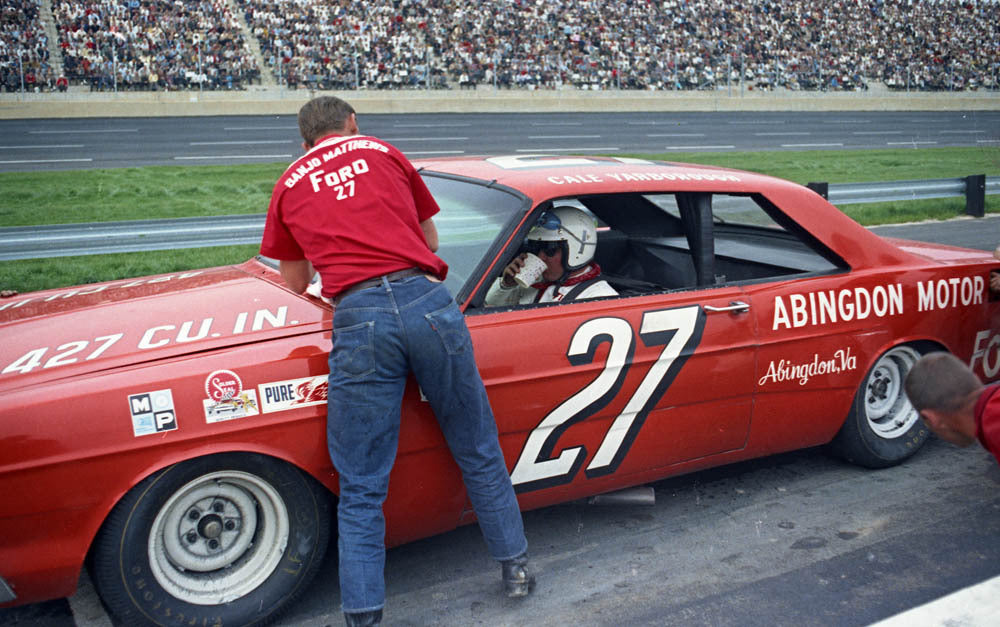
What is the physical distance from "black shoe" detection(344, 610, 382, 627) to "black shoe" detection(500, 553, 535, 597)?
0.52 m

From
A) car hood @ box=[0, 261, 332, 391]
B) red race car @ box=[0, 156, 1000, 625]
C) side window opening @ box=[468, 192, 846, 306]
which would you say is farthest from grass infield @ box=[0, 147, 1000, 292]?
side window opening @ box=[468, 192, 846, 306]

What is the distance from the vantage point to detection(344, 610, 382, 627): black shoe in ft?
8.22

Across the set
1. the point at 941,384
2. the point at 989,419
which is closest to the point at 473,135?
the point at 941,384

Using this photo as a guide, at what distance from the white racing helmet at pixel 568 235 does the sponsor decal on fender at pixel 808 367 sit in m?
0.91

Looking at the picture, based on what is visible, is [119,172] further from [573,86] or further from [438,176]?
[573,86]

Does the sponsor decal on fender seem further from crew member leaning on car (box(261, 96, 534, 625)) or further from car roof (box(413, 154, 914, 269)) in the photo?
crew member leaning on car (box(261, 96, 534, 625))

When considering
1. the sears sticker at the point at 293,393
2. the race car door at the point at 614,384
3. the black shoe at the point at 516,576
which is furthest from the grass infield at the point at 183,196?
the black shoe at the point at 516,576

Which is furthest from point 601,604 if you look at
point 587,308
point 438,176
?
point 438,176

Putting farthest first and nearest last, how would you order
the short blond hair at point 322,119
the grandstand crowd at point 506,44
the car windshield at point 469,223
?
the grandstand crowd at point 506,44, the car windshield at point 469,223, the short blond hair at point 322,119

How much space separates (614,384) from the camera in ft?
10.2

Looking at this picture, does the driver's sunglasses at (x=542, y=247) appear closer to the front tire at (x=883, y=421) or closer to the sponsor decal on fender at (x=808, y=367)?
the sponsor decal on fender at (x=808, y=367)

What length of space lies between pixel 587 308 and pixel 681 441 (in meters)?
0.69

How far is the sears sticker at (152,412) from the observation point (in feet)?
7.92

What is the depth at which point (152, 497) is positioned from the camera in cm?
244
